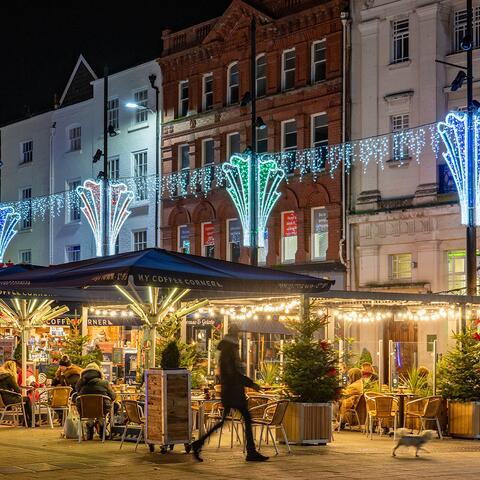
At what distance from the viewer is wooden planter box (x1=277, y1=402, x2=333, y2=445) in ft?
66.0

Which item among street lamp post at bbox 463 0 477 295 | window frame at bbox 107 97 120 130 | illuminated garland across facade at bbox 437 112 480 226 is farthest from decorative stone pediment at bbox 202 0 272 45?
street lamp post at bbox 463 0 477 295

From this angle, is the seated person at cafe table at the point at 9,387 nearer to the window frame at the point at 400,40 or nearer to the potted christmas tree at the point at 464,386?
the potted christmas tree at the point at 464,386

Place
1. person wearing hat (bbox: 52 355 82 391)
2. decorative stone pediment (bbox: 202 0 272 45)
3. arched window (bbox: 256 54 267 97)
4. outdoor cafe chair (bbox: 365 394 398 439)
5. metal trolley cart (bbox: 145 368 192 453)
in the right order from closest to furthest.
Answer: metal trolley cart (bbox: 145 368 192 453) < outdoor cafe chair (bbox: 365 394 398 439) < person wearing hat (bbox: 52 355 82 391) < arched window (bbox: 256 54 267 97) < decorative stone pediment (bbox: 202 0 272 45)

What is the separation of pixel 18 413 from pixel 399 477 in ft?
37.0

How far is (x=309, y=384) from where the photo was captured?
2056cm

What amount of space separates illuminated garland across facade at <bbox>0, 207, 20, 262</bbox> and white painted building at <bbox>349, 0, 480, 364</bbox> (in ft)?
59.4

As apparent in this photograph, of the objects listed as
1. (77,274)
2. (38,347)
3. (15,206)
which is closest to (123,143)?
(15,206)

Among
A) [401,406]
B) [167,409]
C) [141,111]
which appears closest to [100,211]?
[141,111]

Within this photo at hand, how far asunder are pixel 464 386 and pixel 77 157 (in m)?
32.4

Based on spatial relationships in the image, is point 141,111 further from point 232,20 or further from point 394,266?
point 394,266

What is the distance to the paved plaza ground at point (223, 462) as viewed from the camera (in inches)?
597

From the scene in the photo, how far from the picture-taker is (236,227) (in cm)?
4344

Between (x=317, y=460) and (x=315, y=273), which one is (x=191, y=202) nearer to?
(x=315, y=273)

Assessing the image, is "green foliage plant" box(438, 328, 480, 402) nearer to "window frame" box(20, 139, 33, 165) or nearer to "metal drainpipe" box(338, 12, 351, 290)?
"metal drainpipe" box(338, 12, 351, 290)
